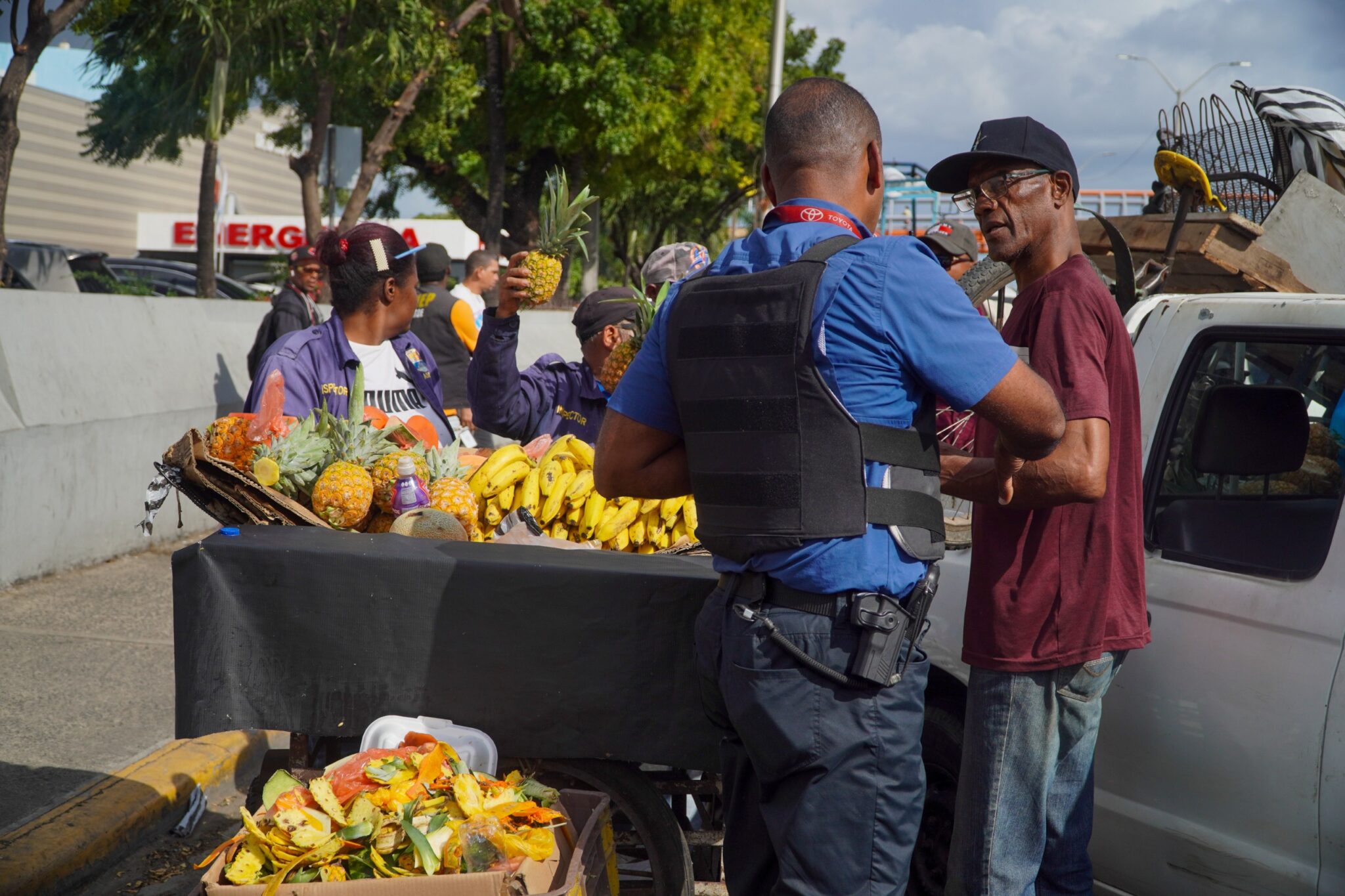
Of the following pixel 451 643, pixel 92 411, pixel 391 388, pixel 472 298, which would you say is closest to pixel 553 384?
pixel 391 388

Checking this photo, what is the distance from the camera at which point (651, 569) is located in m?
2.99

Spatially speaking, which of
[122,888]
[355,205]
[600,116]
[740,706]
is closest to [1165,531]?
[740,706]

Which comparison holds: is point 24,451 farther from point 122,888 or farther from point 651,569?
point 651,569

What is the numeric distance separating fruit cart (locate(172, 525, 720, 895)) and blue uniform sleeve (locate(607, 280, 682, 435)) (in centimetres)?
58

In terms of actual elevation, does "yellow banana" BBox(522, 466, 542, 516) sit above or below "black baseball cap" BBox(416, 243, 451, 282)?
below

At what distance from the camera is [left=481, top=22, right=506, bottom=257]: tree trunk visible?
19.2 m

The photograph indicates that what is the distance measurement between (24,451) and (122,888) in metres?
3.18

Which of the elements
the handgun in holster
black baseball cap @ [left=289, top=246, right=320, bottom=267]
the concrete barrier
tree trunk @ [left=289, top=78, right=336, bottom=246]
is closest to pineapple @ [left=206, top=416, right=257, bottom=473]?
the handgun in holster

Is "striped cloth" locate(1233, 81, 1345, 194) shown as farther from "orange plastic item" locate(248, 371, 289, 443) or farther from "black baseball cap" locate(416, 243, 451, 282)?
"black baseball cap" locate(416, 243, 451, 282)

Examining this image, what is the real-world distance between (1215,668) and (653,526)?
1.60 m

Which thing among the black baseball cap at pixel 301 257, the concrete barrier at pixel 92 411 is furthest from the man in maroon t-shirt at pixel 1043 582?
the black baseball cap at pixel 301 257

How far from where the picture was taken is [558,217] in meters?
3.84

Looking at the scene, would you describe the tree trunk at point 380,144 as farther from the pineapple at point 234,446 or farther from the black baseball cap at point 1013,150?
the black baseball cap at point 1013,150

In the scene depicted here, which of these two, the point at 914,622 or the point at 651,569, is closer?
the point at 914,622
